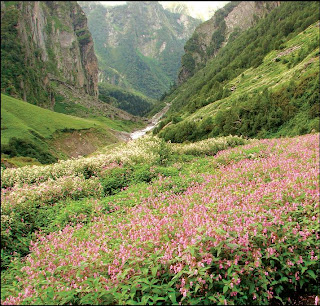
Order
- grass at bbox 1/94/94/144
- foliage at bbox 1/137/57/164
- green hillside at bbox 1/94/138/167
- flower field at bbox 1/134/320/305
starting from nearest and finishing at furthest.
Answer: flower field at bbox 1/134/320/305, foliage at bbox 1/137/57/164, green hillside at bbox 1/94/138/167, grass at bbox 1/94/94/144

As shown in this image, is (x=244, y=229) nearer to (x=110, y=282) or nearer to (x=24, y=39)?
(x=110, y=282)

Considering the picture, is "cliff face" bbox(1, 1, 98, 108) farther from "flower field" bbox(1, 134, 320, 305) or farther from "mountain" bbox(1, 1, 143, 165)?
"flower field" bbox(1, 134, 320, 305)

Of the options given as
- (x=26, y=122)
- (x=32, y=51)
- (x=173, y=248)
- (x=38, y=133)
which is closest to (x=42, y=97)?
(x=32, y=51)

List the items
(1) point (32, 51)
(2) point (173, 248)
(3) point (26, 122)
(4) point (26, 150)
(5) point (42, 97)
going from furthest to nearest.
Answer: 1. (1) point (32, 51)
2. (5) point (42, 97)
3. (3) point (26, 122)
4. (4) point (26, 150)
5. (2) point (173, 248)

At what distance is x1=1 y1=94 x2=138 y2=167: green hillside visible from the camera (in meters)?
40.0

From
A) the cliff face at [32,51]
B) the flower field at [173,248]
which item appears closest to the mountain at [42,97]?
the cliff face at [32,51]

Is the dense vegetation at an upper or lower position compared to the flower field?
upper

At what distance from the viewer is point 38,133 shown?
49.5 meters

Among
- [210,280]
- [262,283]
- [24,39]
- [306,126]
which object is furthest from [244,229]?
[24,39]

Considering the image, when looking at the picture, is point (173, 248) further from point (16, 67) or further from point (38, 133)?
point (16, 67)

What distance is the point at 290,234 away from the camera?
5.16m

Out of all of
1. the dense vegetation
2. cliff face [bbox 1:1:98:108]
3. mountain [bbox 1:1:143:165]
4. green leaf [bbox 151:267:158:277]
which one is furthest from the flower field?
cliff face [bbox 1:1:98:108]

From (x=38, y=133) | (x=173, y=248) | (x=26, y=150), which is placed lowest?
(x=173, y=248)

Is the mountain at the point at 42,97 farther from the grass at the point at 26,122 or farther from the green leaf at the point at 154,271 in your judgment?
the green leaf at the point at 154,271
